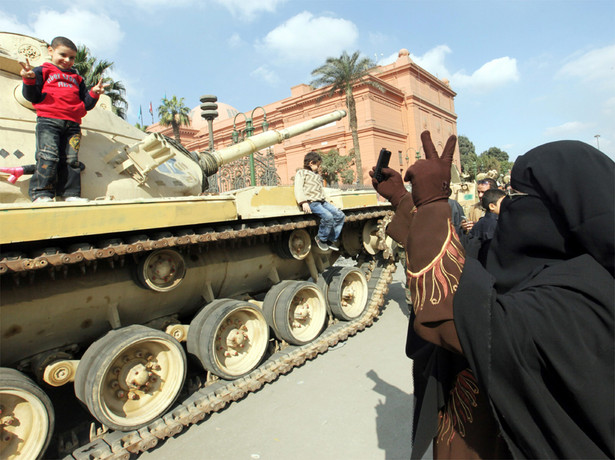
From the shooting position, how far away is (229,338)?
412cm

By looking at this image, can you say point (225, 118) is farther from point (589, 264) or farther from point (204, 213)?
point (589, 264)

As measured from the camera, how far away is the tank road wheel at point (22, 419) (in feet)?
8.91

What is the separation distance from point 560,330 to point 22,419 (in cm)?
342

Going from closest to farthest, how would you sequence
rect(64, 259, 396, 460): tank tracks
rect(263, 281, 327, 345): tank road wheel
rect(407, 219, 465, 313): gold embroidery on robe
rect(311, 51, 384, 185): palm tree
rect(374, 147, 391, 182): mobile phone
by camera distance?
1. rect(407, 219, 465, 313): gold embroidery on robe
2. rect(374, 147, 391, 182): mobile phone
3. rect(64, 259, 396, 460): tank tracks
4. rect(263, 281, 327, 345): tank road wheel
5. rect(311, 51, 384, 185): palm tree

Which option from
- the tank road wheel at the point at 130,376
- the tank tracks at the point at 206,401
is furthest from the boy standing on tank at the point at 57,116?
the tank tracks at the point at 206,401

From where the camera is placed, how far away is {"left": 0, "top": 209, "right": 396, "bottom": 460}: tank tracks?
2.81 m

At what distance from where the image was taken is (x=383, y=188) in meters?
1.94

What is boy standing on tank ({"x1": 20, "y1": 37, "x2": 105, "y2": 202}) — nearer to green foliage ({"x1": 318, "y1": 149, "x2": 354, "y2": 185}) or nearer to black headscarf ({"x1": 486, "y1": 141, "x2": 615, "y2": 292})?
black headscarf ({"x1": 486, "y1": 141, "x2": 615, "y2": 292})

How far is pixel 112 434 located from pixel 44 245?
5.35 feet

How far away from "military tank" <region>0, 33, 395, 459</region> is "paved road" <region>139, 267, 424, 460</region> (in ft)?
0.57

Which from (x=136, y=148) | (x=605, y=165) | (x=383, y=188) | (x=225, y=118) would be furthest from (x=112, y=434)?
(x=225, y=118)

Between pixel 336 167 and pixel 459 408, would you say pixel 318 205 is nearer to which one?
pixel 459 408

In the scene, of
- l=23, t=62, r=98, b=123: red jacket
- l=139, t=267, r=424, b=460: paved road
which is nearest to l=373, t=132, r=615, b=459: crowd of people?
l=139, t=267, r=424, b=460: paved road

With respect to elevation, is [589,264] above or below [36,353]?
above
